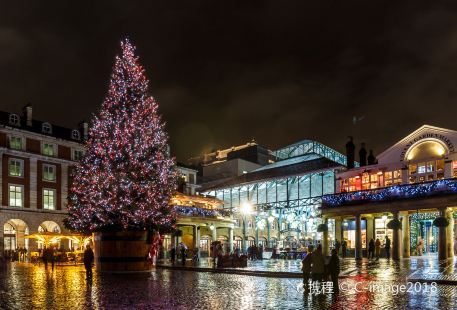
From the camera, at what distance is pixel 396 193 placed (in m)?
36.9

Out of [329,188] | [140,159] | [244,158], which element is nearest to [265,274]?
[140,159]

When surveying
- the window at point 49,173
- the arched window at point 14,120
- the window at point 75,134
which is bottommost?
the window at point 49,173

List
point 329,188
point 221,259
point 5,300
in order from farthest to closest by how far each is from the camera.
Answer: point 329,188 < point 221,259 < point 5,300

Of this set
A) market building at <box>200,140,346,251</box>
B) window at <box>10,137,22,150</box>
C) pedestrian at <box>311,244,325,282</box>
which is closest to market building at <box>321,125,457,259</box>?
market building at <box>200,140,346,251</box>

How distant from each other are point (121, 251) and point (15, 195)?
1229 inches

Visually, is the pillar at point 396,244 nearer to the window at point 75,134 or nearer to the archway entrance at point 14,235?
the archway entrance at point 14,235

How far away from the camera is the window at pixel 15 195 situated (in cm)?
5554

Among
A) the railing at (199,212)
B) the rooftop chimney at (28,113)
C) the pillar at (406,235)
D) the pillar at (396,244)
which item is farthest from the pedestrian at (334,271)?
the rooftop chimney at (28,113)

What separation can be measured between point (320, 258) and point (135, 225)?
1442 cm

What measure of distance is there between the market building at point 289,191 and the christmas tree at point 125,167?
59.3ft

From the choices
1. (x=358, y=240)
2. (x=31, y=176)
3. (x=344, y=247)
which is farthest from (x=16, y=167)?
(x=358, y=240)

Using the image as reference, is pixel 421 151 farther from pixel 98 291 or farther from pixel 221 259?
pixel 98 291

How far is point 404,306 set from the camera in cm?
1419

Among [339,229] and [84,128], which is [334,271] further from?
[84,128]
